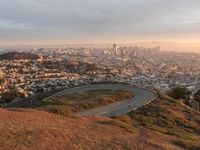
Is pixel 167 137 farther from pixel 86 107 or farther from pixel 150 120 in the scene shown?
pixel 86 107

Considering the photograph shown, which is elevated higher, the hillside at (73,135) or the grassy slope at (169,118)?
the hillside at (73,135)

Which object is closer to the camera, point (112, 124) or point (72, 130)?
point (72, 130)

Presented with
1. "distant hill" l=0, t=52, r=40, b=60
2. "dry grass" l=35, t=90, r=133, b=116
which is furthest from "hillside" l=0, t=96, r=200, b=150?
"distant hill" l=0, t=52, r=40, b=60

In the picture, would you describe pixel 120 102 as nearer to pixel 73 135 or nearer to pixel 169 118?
pixel 169 118

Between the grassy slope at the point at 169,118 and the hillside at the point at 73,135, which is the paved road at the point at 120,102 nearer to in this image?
the grassy slope at the point at 169,118

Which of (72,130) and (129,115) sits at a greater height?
(72,130)

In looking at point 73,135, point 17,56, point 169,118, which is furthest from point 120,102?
point 17,56

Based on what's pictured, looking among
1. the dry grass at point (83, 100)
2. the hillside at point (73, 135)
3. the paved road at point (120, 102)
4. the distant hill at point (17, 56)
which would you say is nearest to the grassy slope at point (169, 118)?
the paved road at point (120, 102)

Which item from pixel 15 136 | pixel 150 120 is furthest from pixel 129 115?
pixel 15 136

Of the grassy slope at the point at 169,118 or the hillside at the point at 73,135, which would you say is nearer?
the hillside at the point at 73,135
